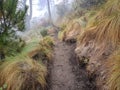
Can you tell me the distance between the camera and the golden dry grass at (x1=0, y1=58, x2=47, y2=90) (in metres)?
4.53

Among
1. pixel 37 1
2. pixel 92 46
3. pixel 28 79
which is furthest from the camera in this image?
pixel 37 1

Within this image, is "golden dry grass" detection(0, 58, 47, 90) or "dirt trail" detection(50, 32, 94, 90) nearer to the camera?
"golden dry grass" detection(0, 58, 47, 90)

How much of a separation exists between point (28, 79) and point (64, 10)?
1846 cm

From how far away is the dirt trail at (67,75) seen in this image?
5.07 m

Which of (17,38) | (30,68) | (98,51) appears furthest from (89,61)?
(17,38)

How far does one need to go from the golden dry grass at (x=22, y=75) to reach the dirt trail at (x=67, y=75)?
48cm

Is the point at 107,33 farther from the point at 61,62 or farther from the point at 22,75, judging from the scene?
the point at 22,75

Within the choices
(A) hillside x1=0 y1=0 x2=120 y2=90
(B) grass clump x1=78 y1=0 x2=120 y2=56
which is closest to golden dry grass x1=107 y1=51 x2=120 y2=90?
(A) hillside x1=0 y1=0 x2=120 y2=90

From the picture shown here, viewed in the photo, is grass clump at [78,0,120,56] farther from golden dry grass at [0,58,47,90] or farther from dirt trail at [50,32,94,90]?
golden dry grass at [0,58,47,90]

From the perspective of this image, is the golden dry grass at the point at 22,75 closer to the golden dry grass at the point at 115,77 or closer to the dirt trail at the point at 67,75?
the dirt trail at the point at 67,75

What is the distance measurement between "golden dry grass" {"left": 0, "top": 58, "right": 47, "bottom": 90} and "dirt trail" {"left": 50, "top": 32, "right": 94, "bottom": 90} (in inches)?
19.0

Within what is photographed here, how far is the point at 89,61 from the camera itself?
5.43 metres

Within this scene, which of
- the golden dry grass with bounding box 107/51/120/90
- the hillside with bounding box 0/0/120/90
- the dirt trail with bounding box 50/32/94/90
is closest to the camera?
the golden dry grass with bounding box 107/51/120/90

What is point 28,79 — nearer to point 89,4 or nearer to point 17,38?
point 17,38
